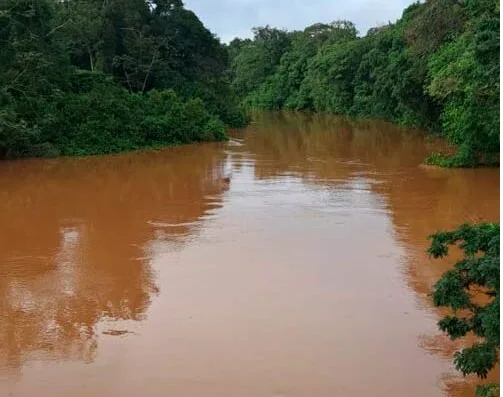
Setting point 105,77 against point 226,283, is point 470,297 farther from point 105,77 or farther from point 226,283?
point 105,77

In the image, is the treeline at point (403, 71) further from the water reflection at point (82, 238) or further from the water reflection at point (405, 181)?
the water reflection at point (82, 238)

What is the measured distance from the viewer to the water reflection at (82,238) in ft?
25.1

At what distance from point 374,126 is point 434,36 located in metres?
16.6

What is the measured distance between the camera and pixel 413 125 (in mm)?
36125

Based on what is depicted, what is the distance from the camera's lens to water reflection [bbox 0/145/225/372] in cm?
766

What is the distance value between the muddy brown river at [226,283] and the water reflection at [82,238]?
4 cm

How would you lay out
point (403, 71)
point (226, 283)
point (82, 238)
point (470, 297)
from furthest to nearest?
point (403, 71) < point (82, 238) < point (226, 283) < point (470, 297)

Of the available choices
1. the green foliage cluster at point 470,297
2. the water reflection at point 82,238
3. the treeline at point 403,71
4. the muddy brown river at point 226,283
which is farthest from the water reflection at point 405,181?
the water reflection at point 82,238

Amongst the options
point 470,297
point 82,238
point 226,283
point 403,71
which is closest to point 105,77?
point 403,71

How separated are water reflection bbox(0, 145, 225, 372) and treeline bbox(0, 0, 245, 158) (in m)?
2.12

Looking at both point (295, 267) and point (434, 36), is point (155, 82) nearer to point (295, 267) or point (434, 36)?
point (434, 36)

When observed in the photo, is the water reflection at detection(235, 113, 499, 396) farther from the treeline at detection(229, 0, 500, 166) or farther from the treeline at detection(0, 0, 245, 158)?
the treeline at detection(0, 0, 245, 158)

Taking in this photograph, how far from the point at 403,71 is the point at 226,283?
23.3m

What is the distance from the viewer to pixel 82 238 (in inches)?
465
